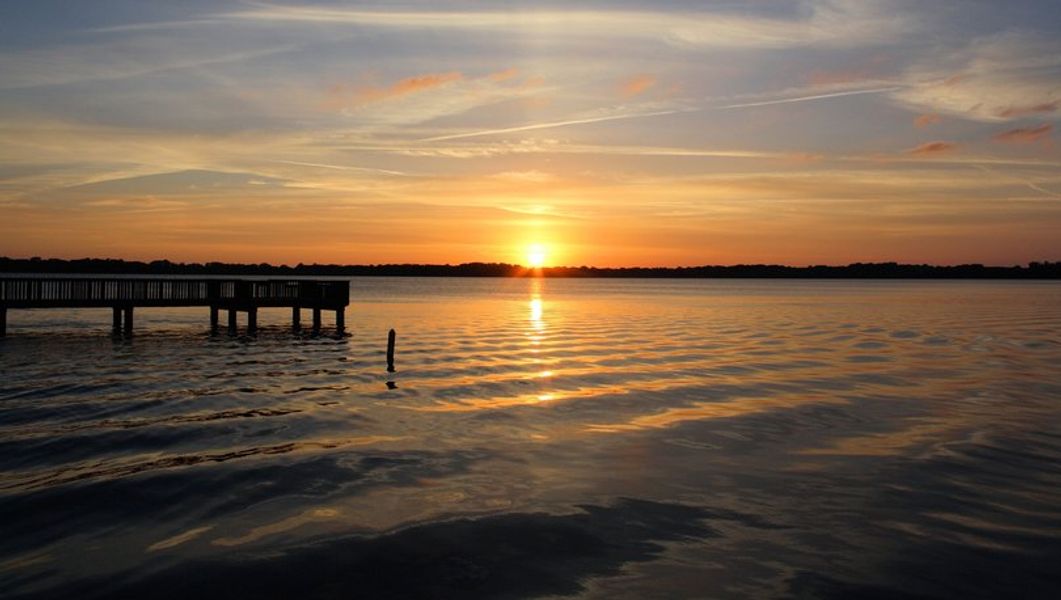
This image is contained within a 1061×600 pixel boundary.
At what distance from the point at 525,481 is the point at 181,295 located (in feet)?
116

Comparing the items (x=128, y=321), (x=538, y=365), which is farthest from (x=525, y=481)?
(x=128, y=321)

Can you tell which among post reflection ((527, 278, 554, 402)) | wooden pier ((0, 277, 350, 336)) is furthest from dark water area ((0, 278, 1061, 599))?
wooden pier ((0, 277, 350, 336))

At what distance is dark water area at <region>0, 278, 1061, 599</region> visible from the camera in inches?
364

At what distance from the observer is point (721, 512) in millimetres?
11703

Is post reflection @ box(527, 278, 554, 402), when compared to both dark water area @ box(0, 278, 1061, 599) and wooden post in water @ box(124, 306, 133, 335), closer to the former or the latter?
dark water area @ box(0, 278, 1061, 599)

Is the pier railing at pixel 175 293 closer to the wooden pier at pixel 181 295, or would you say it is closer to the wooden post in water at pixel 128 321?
the wooden pier at pixel 181 295

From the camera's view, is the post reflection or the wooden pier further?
Answer: the wooden pier

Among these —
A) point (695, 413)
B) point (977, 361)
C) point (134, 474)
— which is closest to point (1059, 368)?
point (977, 361)

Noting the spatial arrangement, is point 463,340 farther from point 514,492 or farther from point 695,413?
point 514,492

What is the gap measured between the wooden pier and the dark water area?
29.3ft

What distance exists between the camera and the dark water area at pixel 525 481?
9234 mm

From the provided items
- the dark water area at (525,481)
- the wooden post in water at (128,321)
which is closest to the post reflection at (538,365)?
the dark water area at (525,481)

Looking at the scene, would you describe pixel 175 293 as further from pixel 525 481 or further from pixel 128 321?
pixel 525 481

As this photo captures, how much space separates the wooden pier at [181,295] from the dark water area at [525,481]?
8.92m
